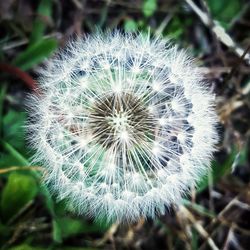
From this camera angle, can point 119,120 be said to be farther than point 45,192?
No

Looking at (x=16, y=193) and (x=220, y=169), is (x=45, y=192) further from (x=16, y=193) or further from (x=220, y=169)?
(x=220, y=169)

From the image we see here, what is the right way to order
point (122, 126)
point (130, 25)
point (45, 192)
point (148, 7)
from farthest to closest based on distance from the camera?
1. point (148, 7)
2. point (130, 25)
3. point (45, 192)
4. point (122, 126)

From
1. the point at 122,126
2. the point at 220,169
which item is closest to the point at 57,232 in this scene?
the point at 122,126

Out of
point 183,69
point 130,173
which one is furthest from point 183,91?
point 130,173

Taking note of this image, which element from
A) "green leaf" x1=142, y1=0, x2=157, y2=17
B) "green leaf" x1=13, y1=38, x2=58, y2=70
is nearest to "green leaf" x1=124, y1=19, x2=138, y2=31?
"green leaf" x1=142, y1=0, x2=157, y2=17

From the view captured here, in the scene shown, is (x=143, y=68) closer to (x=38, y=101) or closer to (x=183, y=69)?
(x=183, y=69)

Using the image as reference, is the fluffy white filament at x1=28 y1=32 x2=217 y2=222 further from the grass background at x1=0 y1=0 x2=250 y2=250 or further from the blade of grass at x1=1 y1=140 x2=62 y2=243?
the grass background at x1=0 y1=0 x2=250 y2=250
